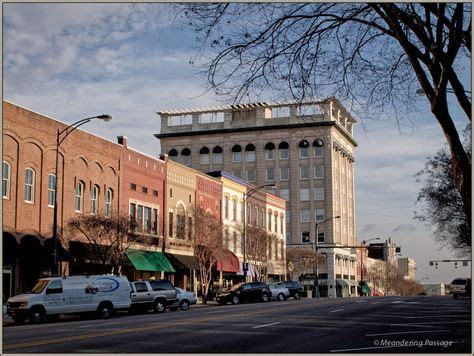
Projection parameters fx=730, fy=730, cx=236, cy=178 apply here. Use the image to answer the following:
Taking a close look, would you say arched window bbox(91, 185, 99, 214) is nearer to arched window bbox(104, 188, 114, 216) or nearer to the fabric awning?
arched window bbox(104, 188, 114, 216)

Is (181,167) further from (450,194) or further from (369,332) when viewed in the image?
(369,332)

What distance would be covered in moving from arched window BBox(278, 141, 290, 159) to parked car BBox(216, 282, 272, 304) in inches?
2339

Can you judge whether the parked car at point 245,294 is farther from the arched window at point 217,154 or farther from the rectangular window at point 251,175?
the arched window at point 217,154

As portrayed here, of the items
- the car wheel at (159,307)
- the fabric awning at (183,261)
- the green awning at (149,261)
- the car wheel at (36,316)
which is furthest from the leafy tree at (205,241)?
the car wheel at (36,316)

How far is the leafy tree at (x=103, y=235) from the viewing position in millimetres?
40500

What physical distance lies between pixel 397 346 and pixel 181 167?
4151 centimetres

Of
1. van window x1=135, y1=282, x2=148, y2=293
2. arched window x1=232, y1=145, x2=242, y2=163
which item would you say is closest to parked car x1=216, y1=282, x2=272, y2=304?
van window x1=135, y1=282, x2=148, y2=293

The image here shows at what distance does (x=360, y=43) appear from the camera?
17.1 metres

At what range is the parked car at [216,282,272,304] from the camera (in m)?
49.6

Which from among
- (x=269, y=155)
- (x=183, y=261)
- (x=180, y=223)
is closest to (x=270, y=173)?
(x=269, y=155)

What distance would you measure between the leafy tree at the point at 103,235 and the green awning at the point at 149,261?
377 centimetres

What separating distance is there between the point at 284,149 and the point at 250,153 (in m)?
5.50

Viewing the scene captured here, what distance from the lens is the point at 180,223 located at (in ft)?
184

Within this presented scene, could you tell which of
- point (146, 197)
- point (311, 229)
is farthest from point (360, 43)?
point (311, 229)
